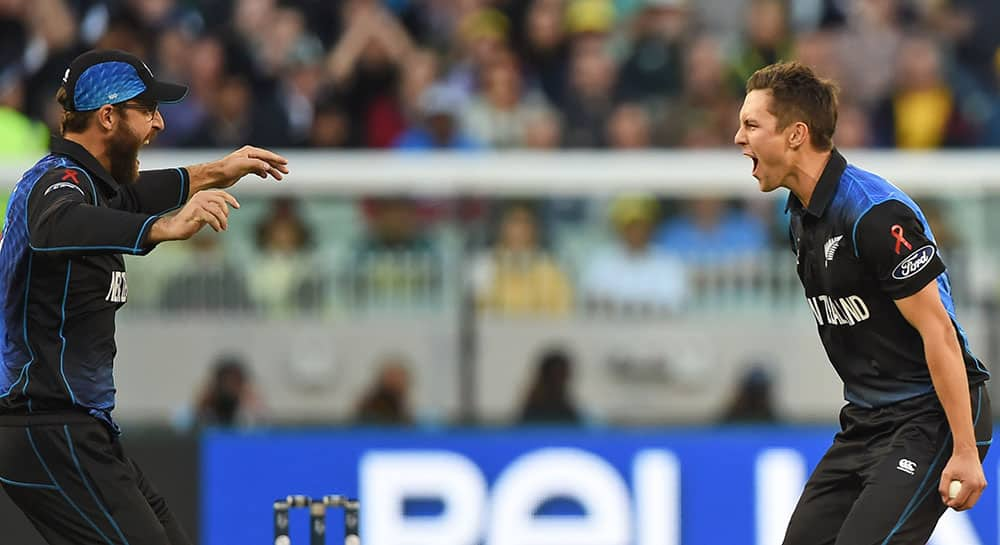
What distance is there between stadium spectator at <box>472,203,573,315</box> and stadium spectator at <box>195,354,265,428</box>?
132 cm

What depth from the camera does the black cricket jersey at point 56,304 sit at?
18.0 ft

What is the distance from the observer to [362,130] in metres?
11.2

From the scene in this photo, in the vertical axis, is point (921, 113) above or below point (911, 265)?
above

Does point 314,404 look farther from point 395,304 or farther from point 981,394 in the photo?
point 981,394

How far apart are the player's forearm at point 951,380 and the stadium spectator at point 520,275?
420 centimetres

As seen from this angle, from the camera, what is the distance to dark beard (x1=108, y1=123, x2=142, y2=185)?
570 centimetres

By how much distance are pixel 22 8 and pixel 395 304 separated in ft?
12.4

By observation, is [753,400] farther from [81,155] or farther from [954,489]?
[81,155]

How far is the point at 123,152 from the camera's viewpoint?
5727mm

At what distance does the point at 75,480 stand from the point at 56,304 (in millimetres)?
542

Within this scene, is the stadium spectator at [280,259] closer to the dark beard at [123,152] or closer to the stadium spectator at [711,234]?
the stadium spectator at [711,234]

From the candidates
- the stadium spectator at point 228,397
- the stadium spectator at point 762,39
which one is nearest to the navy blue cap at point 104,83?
the stadium spectator at point 228,397

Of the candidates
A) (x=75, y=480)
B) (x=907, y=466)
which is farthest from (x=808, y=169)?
(x=75, y=480)

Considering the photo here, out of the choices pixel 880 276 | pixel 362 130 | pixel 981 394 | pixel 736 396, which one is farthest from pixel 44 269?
pixel 362 130
